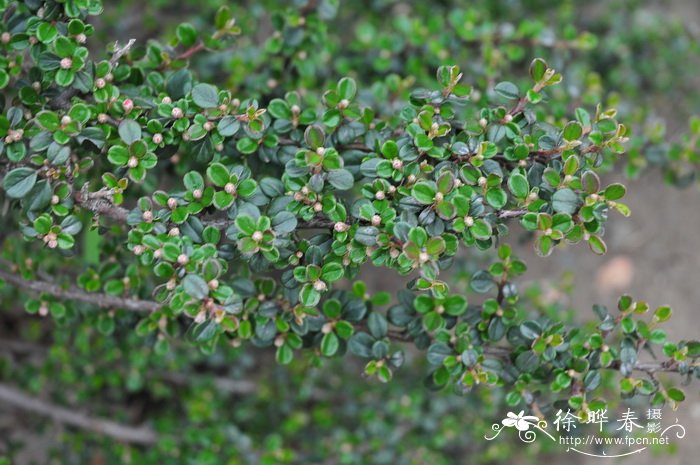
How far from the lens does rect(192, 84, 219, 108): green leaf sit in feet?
4.93

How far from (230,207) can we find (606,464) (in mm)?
1766

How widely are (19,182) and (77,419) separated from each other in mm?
1025

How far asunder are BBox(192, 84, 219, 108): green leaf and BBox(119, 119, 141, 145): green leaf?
5.3 inches

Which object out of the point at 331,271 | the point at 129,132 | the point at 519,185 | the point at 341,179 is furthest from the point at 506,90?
the point at 129,132

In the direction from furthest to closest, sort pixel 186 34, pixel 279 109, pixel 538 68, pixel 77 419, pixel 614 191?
pixel 77 419, pixel 186 34, pixel 279 109, pixel 538 68, pixel 614 191

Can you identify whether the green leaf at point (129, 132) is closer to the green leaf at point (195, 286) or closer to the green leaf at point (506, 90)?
the green leaf at point (195, 286)

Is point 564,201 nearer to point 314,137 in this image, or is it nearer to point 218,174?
point 314,137

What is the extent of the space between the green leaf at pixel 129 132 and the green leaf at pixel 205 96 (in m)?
0.13

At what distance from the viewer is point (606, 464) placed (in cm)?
252

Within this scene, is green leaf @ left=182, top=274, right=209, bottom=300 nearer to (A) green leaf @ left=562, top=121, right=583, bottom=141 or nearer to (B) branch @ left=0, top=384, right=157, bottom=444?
(A) green leaf @ left=562, top=121, right=583, bottom=141

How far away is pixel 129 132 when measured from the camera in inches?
57.0

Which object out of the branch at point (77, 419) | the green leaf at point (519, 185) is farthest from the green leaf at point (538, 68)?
the branch at point (77, 419)

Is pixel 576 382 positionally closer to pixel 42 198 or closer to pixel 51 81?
pixel 42 198

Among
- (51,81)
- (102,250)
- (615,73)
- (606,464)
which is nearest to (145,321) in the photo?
(102,250)
